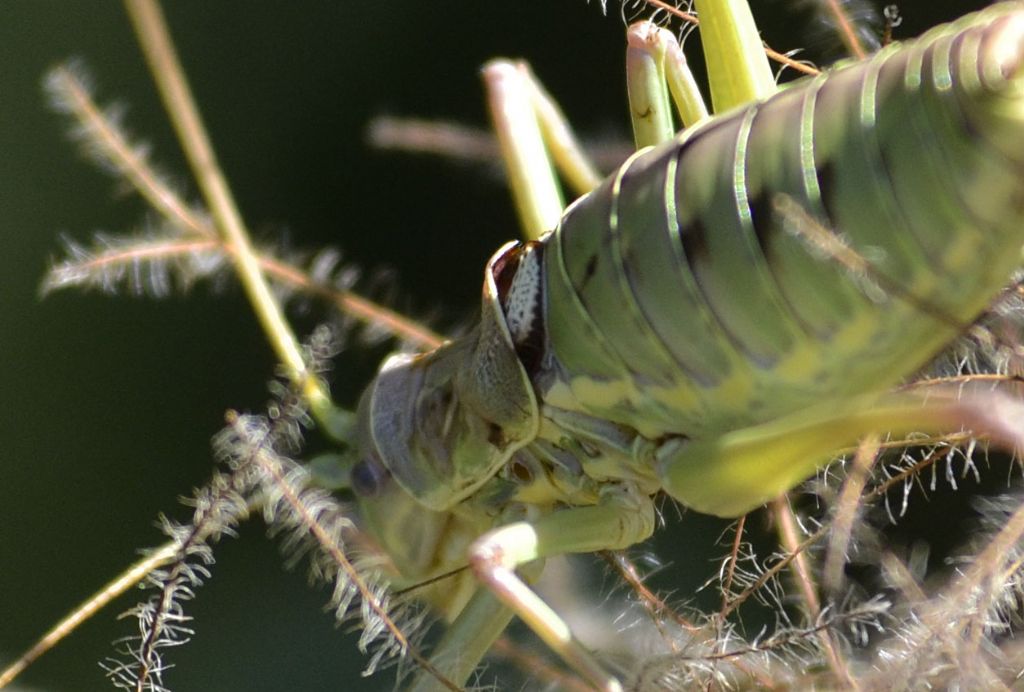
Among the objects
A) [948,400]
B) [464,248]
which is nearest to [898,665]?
[948,400]

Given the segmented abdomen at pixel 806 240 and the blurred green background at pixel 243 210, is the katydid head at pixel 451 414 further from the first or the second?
the blurred green background at pixel 243 210

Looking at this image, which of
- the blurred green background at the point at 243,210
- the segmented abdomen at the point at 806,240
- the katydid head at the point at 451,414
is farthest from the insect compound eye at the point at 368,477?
the blurred green background at the point at 243,210

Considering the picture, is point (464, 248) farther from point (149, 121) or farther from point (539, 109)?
point (539, 109)

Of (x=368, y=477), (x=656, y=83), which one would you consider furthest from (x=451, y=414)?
(x=656, y=83)

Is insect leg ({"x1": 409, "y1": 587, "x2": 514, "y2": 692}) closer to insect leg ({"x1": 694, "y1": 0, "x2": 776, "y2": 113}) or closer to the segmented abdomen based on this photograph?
the segmented abdomen

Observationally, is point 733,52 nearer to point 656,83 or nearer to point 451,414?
point 656,83

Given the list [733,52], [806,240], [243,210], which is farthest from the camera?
[243,210]
